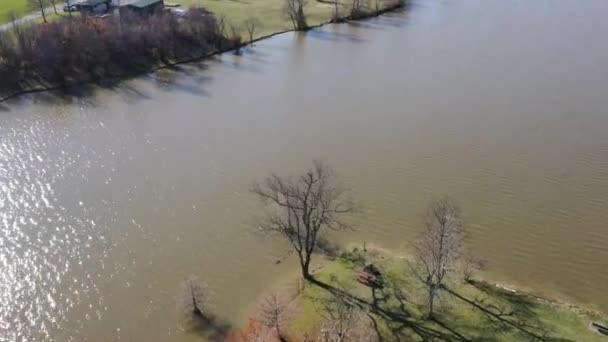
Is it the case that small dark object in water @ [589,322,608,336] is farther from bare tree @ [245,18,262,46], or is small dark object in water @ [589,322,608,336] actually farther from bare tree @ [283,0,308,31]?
bare tree @ [283,0,308,31]

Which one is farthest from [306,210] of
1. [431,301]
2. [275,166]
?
[275,166]

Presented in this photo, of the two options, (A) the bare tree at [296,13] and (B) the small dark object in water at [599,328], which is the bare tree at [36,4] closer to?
(A) the bare tree at [296,13]

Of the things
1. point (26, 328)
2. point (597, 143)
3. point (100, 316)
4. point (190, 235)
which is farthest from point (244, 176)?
point (597, 143)

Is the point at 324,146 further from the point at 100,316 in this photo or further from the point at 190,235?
the point at 100,316

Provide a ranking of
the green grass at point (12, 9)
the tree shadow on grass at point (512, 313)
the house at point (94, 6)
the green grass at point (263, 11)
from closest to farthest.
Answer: the tree shadow on grass at point (512, 313) < the green grass at point (12, 9) < the green grass at point (263, 11) < the house at point (94, 6)

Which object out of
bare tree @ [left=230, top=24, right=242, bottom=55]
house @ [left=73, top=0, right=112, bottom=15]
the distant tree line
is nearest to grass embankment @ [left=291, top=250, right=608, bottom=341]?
the distant tree line

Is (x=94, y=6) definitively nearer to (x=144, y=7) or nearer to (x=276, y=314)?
(x=144, y=7)

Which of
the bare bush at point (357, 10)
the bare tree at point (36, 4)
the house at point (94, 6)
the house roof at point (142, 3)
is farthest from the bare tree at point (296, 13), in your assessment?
the bare tree at point (36, 4)
